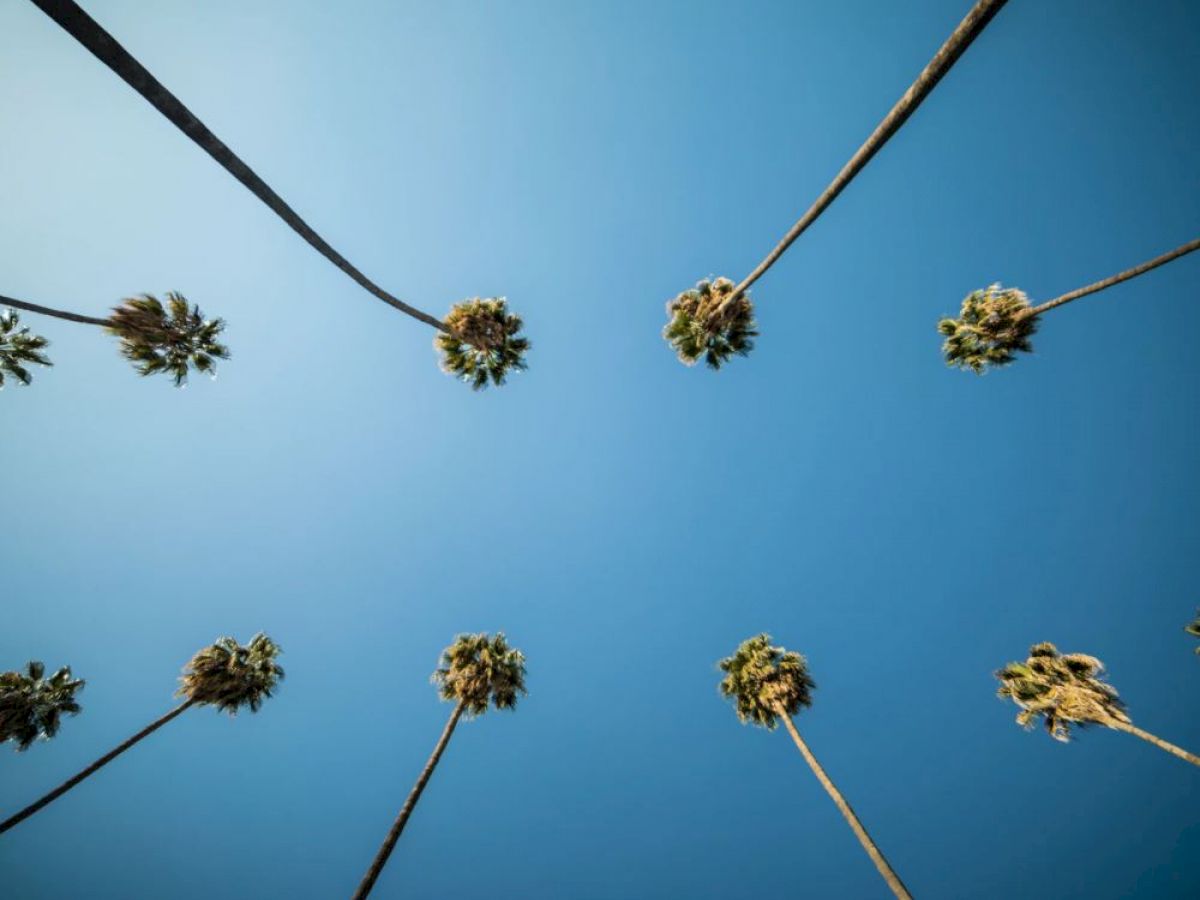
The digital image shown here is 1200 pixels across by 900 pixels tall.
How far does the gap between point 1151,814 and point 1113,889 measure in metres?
16.2

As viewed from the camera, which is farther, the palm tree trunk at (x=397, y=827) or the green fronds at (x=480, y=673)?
the green fronds at (x=480, y=673)

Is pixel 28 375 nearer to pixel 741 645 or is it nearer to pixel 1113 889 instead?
pixel 741 645

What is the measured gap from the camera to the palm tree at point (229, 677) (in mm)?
18625

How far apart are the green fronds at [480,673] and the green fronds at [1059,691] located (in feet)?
68.8

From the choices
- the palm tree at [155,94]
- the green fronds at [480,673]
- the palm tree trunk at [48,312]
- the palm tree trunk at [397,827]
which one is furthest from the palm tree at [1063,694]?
the palm tree trunk at [48,312]

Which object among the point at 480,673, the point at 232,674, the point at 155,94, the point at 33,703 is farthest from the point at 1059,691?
the point at 33,703

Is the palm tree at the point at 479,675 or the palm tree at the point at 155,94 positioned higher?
the palm tree at the point at 479,675

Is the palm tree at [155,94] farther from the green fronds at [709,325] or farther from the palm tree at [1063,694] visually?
the palm tree at [1063,694]

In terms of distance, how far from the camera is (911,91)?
3791 millimetres

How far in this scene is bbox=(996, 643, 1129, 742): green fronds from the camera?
17031mm

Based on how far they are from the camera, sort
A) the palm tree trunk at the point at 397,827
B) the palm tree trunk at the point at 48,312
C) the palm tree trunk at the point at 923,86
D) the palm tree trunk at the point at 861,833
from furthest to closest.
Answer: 1. the palm tree trunk at the point at 48,312
2. the palm tree trunk at the point at 861,833
3. the palm tree trunk at the point at 397,827
4. the palm tree trunk at the point at 923,86

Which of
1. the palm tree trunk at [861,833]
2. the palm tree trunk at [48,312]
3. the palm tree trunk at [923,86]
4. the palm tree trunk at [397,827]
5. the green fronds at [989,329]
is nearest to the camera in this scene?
the palm tree trunk at [923,86]

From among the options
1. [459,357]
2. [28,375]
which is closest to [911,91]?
[459,357]

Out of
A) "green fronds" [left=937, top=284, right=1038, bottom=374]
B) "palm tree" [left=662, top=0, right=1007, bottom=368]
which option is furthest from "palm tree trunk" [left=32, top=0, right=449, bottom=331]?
"green fronds" [left=937, top=284, right=1038, bottom=374]
